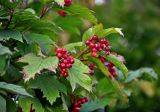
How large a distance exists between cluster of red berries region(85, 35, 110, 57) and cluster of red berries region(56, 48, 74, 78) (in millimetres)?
105

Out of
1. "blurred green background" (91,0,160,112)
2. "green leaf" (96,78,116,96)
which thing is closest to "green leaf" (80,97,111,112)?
"green leaf" (96,78,116,96)

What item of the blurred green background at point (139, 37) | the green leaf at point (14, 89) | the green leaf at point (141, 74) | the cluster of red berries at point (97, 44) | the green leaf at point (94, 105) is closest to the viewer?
the green leaf at point (14, 89)

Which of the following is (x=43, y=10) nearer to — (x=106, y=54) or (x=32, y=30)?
(x=32, y=30)

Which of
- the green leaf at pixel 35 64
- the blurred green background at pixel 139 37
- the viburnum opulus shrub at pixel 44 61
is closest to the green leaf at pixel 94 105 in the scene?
the viburnum opulus shrub at pixel 44 61

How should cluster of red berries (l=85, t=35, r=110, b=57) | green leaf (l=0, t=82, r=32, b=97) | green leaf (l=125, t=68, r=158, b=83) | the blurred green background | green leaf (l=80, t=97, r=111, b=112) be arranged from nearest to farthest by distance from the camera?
green leaf (l=0, t=82, r=32, b=97) → cluster of red berries (l=85, t=35, r=110, b=57) → green leaf (l=80, t=97, r=111, b=112) → green leaf (l=125, t=68, r=158, b=83) → the blurred green background

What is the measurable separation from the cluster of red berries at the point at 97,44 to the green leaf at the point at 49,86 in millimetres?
159

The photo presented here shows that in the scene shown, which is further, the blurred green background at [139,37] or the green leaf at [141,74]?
the blurred green background at [139,37]

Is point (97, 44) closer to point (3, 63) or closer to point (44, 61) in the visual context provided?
point (44, 61)

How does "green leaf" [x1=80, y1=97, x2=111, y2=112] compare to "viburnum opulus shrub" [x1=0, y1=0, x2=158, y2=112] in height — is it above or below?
below

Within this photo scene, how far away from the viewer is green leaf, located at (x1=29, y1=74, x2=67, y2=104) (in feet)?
4.80

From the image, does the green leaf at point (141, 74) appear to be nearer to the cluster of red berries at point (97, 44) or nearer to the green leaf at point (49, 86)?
the cluster of red berries at point (97, 44)

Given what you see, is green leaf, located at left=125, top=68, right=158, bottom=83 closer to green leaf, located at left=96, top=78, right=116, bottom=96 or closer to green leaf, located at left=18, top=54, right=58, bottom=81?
green leaf, located at left=96, top=78, right=116, bottom=96

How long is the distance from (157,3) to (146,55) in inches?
105

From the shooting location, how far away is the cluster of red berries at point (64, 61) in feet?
4.72
